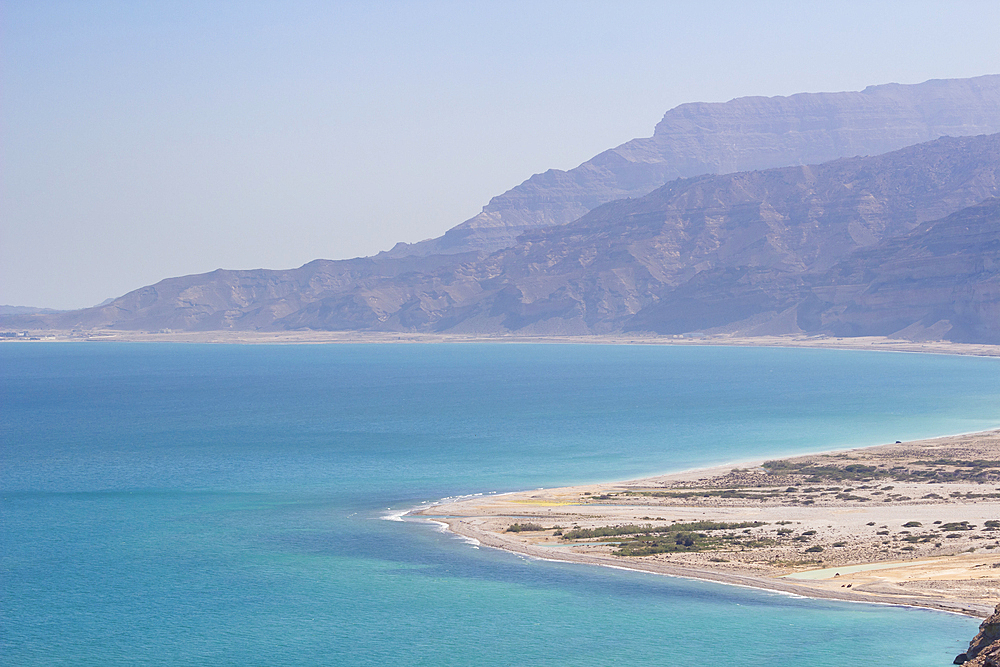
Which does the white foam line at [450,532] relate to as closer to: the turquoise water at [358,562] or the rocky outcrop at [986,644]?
the turquoise water at [358,562]

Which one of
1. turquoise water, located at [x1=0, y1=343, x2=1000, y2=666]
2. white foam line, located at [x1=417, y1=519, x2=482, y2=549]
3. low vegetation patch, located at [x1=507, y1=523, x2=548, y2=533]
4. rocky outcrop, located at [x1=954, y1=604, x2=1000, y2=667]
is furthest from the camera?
low vegetation patch, located at [x1=507, y1=523, x2=548, y2=533]

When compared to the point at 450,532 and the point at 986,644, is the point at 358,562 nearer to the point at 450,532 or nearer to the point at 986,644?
the point at 450,532

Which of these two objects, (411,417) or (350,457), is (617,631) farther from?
(411,417)

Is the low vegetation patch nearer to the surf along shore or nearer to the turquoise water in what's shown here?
the surf along shore

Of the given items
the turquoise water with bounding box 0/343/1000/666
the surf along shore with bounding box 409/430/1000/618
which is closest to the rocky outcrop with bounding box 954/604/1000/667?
the turquoise water with bounding box 0/343/1000/666

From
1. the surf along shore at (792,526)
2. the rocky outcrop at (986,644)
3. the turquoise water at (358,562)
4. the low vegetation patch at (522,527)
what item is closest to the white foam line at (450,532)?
the surf along shore at (792,526)

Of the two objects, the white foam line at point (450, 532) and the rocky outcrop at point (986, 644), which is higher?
the rocky outcrop at point (986, 644)

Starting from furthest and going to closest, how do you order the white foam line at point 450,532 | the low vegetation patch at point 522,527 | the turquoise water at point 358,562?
the low vegetation patch at point 522,527, the white foam line at point 450,532, the turquoise water at point 358,562

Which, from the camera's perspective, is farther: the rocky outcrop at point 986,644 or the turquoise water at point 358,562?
the turquoise water at point 358,562

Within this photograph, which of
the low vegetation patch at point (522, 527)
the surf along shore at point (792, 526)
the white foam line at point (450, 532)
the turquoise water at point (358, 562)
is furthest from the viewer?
the low vegetation patch at point (522, 527)
